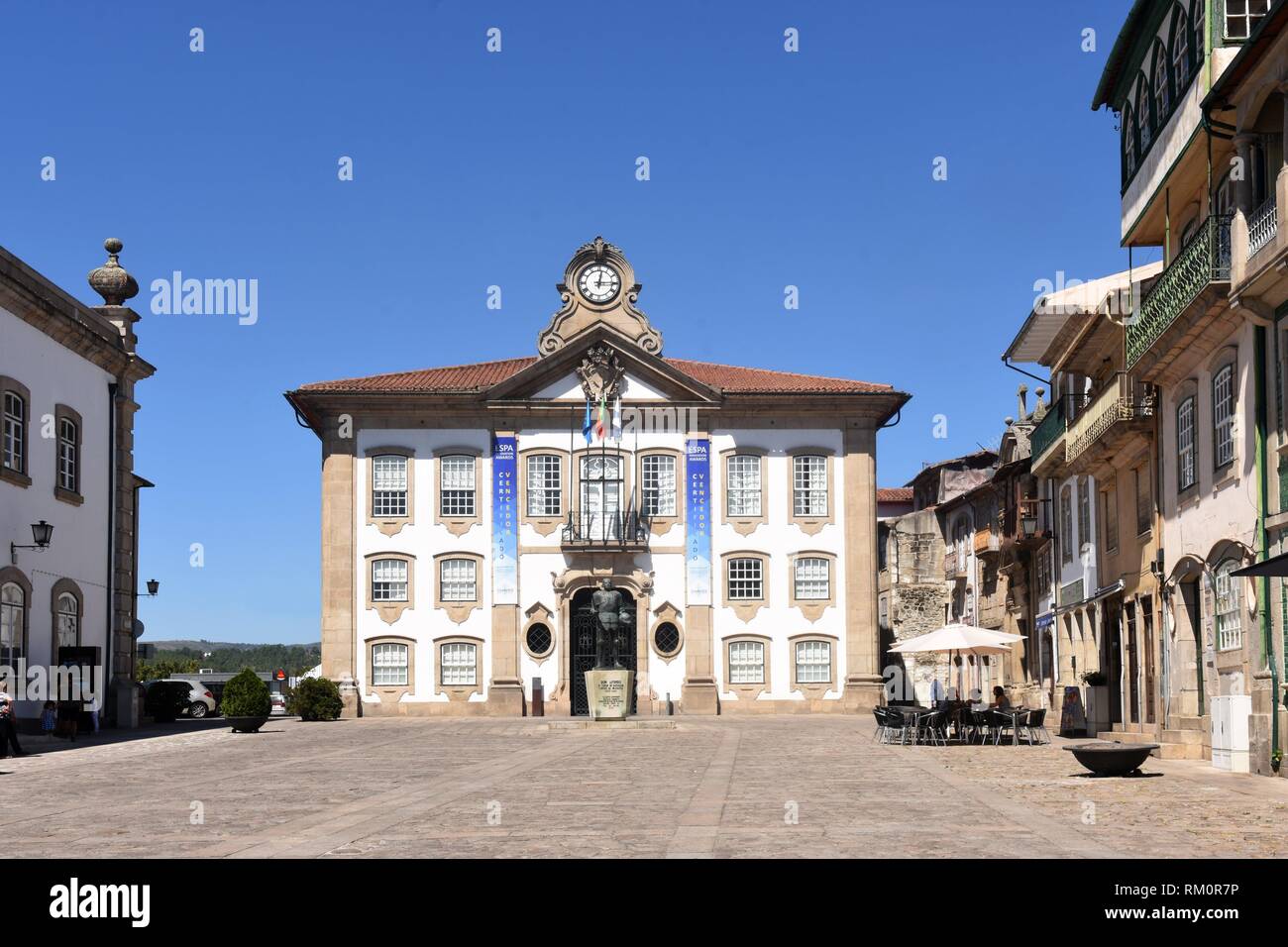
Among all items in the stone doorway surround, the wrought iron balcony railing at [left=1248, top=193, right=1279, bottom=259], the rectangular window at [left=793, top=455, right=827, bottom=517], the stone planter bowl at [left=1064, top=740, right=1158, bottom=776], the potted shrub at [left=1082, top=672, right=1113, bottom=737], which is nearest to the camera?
the wrought iron balcony railing at [left=1248, top=193, right=1279, bottom=259]

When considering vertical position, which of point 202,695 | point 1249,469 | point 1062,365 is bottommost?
point 202,695

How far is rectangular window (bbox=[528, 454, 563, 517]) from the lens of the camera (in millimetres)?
46688

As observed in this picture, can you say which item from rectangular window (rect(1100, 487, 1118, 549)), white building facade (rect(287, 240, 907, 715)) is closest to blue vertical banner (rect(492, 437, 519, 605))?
white building facade (rect(287, 240, 907, 715))

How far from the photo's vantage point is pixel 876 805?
47.3 ft

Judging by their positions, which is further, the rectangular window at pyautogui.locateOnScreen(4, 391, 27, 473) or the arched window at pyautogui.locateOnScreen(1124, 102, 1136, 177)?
the rectangular window at pyautogui.locateOnScreen(4, 391, 27, 473)

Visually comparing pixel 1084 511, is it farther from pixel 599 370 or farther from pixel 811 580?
pixel 599 370

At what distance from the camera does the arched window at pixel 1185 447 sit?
22578 millimetres

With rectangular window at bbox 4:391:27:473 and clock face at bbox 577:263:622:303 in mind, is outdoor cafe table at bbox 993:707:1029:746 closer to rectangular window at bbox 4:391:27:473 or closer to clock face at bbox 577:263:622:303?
rectangular window at bbox 4:391:27:473

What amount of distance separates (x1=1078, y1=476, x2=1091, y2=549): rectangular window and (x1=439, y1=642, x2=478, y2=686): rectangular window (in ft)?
63.7

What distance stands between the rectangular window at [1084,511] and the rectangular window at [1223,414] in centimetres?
1036

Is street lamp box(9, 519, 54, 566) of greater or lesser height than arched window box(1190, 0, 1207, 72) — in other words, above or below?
below
